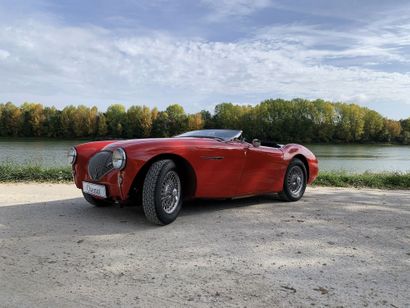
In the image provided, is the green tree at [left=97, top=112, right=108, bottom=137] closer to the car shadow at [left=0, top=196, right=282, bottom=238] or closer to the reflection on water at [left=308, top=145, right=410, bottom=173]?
the reflection on water at [left=308, top=145, right=410, bottom=173]

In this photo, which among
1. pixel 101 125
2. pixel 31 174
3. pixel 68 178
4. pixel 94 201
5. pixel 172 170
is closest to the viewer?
pixel 172 170

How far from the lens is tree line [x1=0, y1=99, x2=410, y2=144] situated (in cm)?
6781

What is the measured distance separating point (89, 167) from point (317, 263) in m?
3.04

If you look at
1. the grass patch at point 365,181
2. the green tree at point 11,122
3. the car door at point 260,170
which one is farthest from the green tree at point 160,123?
the car door at point 260,170

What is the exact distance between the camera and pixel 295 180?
695cm

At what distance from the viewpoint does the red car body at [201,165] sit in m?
4.54

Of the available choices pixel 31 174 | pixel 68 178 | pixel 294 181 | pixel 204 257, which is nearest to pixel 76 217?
pixel 204 257

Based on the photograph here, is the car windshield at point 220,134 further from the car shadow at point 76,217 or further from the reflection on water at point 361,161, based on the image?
the reflection on water at point 361,161

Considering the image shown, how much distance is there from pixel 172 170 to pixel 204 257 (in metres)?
1.45

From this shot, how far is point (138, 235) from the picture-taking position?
168 inches

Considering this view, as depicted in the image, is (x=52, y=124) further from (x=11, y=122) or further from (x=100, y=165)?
(x=100, y=165)

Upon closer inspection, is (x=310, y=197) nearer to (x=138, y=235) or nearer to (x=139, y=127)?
(x=138, y=235)

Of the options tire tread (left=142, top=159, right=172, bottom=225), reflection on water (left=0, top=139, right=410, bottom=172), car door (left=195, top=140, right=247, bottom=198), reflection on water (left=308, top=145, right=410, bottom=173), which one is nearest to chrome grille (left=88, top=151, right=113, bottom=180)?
tire tread (left=142, top=159, right=172, bottom=225)

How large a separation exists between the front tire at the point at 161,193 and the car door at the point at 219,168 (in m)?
0.37
